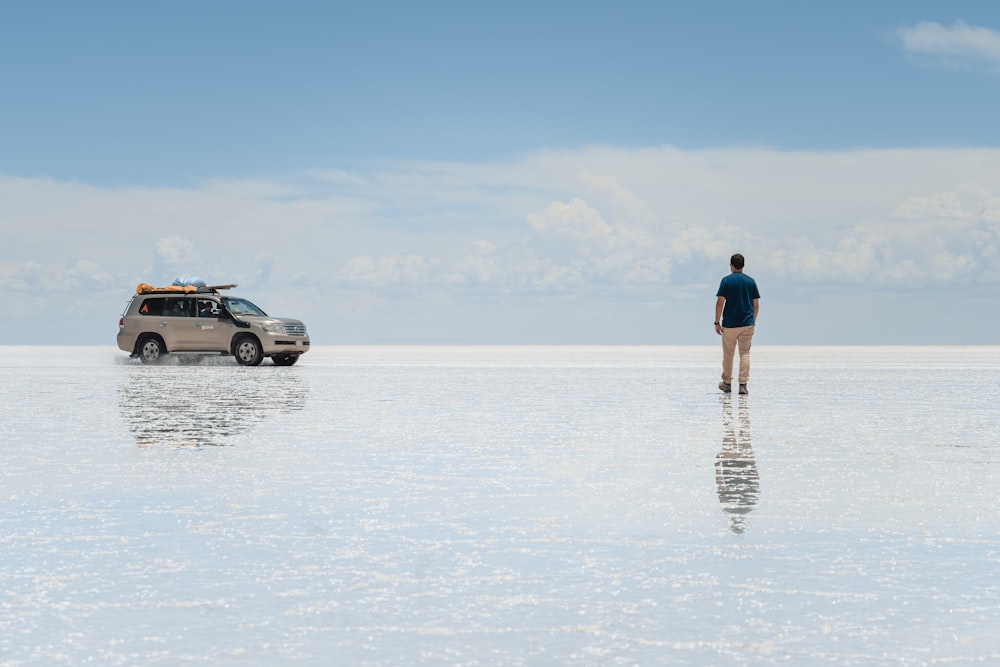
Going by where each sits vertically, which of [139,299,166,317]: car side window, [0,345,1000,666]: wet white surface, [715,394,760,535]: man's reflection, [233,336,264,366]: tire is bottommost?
[0,345,1000,666]: wet white surface

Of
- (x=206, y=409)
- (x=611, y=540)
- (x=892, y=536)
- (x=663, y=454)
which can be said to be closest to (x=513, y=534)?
(x=611, y=540)

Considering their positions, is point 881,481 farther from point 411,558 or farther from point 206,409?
point 206,409

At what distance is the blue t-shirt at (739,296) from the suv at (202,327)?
536 inches

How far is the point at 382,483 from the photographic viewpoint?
9.02m

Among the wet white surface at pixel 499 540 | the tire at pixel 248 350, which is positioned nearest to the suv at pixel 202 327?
the tire at pixel 248 350

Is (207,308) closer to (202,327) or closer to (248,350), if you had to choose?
(202,327)

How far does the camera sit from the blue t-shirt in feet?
64.1

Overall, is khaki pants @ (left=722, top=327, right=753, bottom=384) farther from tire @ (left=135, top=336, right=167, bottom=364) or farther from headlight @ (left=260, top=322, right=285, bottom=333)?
tire @ (left=135, top=336, right=167, bottom=364)

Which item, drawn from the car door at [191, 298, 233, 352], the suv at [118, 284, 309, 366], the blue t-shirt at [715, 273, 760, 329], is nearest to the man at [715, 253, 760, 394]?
the blue t-shirt at [715, 273, 760, 329]

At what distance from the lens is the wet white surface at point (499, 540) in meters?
4.68

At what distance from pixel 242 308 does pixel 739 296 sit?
50.3 feet

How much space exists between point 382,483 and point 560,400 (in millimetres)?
9427

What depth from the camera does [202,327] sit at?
3009 centimetres

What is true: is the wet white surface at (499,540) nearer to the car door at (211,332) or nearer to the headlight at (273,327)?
the headlight at (273,327)
